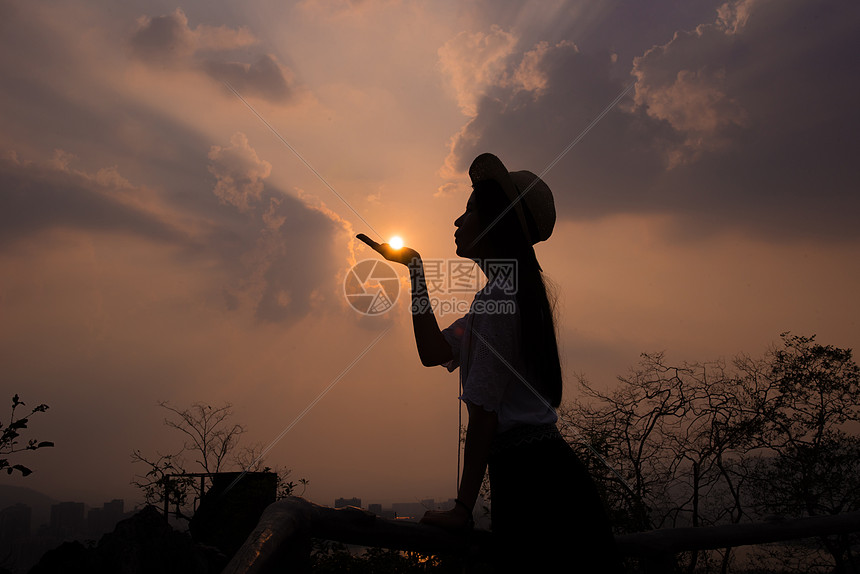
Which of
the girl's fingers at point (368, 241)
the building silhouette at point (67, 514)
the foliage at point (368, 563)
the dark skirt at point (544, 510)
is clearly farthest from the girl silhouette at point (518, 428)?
the building silhouette at point (67, 514)

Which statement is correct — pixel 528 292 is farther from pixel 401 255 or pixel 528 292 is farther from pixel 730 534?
pixel 730 534

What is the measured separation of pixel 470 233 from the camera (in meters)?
1.98

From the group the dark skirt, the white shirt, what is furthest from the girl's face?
the dark skirt

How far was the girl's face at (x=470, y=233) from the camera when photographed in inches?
77.4

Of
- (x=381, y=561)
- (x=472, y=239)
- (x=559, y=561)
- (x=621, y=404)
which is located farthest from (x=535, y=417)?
(x=621, y=404)

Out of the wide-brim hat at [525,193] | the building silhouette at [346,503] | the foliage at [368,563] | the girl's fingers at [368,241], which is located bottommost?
the foliage at [368,563]

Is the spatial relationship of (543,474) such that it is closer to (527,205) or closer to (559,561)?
(559,561)

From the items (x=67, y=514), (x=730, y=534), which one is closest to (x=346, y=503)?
(x=730, y=534)

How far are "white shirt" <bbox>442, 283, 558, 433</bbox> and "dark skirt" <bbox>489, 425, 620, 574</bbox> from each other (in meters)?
0.06

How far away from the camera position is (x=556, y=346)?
1.77 m

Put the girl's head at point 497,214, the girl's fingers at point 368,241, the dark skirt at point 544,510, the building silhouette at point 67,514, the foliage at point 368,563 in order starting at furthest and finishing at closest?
the building silhouette at point 67,514 < the foliage at point 368,563 < the girl's fingers at point 368,241 < the girl's head at point 497,214 < the dark skirt at point 544,510

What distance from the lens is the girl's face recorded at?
6.45 feet

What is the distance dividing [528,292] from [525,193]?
0.49 m

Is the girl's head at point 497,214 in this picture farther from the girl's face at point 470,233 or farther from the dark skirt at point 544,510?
the dark skirt at point 544,510
